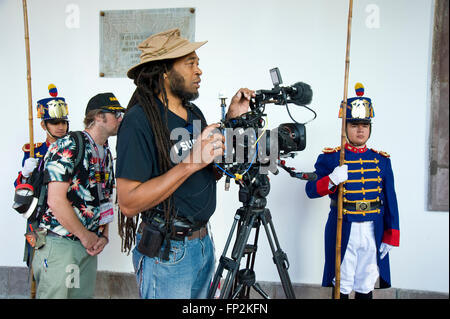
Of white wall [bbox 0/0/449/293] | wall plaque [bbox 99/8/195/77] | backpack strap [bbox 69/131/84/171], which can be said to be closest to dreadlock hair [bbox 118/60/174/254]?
backpack strap [bbox 69/131/84/171]

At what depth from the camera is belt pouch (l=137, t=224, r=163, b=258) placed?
1.36 m

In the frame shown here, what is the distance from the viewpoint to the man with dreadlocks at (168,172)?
124 cm

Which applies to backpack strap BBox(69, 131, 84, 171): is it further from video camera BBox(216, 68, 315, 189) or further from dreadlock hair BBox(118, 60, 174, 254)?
video camera BBox(216, 68, 315, 189)

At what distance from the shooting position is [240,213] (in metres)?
1.66

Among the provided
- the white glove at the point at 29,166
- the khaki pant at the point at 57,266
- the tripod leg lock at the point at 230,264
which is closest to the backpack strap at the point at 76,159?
the khaki pant at the point at 57,266

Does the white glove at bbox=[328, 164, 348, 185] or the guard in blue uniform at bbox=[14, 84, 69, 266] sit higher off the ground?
the guard in blue uniform at bbox=[14, 84, 69, 266]

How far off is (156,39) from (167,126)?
0.40m

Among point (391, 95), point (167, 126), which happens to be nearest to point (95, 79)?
point (167, 126)

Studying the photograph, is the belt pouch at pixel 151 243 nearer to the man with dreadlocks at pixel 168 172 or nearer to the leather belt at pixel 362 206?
the man with dreadlocks at pixel 168 172

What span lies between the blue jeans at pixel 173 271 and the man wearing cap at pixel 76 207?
549 mm

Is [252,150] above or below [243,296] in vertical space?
above

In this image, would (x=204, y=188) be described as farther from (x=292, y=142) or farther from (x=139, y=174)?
(x=292, y=142)

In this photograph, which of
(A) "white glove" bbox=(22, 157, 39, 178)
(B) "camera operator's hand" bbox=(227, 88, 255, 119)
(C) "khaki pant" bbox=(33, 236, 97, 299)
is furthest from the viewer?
(A) "white glove" bbox=(22, 157, 39, 178)

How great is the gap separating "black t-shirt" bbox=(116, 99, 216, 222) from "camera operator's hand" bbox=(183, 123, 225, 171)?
0.15 metres
